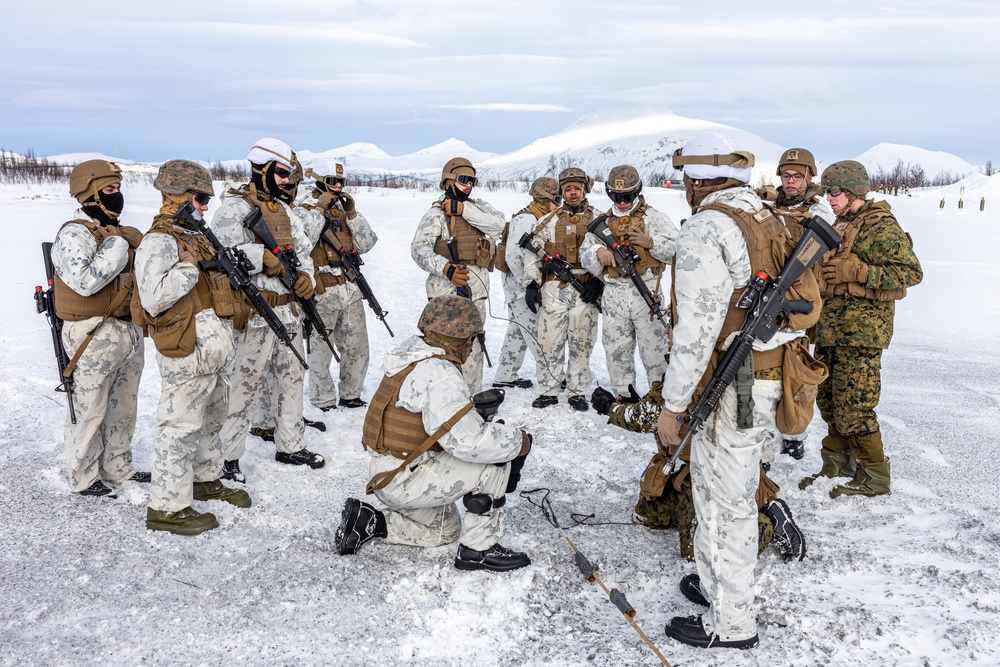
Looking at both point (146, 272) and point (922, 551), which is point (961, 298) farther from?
point (146, 272)

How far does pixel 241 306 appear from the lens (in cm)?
457

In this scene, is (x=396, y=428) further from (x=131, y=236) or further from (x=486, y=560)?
(x=131, y=236)

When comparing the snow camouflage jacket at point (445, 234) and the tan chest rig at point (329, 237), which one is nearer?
the tan chest rig at point (329, 237)

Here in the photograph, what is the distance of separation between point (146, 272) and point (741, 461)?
10.8ft

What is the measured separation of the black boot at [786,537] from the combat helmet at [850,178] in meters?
2.38

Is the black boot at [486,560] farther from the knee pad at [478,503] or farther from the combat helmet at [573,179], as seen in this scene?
the combat helmet at [573,179]

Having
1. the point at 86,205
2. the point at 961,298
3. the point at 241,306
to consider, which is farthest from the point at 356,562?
the point at 961,298

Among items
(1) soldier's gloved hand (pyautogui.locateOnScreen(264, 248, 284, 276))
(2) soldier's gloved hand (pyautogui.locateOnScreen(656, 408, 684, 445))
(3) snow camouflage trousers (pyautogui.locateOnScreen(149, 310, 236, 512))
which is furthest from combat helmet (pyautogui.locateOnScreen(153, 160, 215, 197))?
(2) soldier's gloved hand (pyautogui.locateOnScreen(656, 408, 684, 445))

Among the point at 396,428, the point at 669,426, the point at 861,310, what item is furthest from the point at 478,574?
the point at 861,310

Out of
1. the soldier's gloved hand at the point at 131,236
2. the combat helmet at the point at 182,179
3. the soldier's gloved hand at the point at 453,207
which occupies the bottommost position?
A: the soldier's gloved hand at the point at 131,236

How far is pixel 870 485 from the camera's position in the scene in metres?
4.72

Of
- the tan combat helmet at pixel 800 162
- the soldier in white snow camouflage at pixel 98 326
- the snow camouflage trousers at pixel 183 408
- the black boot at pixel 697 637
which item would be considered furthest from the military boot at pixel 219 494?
the tan combat helmet at pixel 800 162

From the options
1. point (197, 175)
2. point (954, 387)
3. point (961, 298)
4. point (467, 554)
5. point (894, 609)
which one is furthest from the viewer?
point (961, 298)

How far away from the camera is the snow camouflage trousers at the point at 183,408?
13.6 feet
